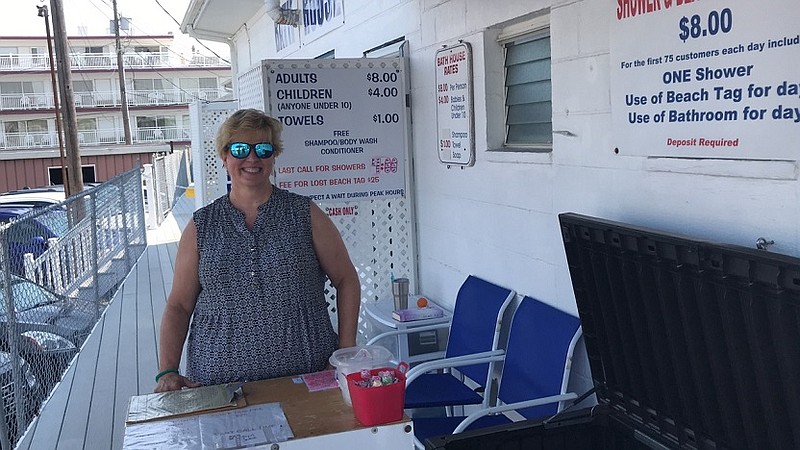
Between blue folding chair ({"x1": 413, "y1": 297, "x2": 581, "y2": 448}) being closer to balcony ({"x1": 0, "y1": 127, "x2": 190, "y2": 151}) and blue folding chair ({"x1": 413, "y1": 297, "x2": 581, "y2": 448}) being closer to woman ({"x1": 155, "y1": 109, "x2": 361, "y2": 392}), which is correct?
woman ({"x1": 155, "y1": 109, "x2": 361, "y2": 392})

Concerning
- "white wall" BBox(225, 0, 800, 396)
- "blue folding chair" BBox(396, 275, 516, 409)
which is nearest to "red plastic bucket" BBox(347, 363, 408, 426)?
"white wall" BBox(225, 0, 800, 396)

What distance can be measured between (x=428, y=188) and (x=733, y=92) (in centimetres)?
272

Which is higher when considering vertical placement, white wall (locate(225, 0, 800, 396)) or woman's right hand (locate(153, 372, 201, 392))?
white wall (locate(225, 0, 800, 396))

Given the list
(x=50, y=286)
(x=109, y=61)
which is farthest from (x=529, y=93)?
(x=109, y=61)

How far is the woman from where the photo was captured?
2.62m

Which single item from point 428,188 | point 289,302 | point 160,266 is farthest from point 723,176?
point 160,266

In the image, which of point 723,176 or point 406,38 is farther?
point 406,38

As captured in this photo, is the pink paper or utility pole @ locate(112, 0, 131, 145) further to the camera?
utility pole @ locate(112, 0, 131, 145)

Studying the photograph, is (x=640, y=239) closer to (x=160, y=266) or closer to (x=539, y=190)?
(x=539, y=190)

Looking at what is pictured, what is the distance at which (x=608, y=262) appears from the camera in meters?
2.40

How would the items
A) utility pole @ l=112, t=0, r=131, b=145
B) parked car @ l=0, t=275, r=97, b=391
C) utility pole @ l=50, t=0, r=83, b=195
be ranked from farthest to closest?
utility pole @ l=112, t=0, r=131, b=145 < utility pole @ l=50, t=0, r=83, b=195 < parked car @ l=0, t=275, r=97, b=391

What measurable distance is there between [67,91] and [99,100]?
91.3 ft

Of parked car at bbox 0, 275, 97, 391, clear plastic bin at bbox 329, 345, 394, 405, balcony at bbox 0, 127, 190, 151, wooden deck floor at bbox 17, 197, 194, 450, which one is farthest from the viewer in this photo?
balcony at bbox 0, 127, 190, 151

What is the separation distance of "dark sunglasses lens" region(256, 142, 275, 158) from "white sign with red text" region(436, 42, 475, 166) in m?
1.68
